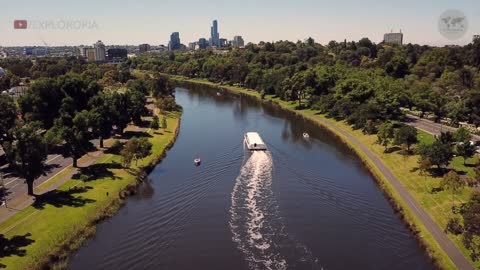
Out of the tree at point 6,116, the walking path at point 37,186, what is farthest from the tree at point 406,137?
the tree at point 6,116

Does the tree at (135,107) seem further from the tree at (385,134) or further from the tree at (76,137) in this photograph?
the tree at (385,134)

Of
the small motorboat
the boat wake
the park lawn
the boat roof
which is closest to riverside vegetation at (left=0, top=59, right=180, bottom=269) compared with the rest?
the park lawn

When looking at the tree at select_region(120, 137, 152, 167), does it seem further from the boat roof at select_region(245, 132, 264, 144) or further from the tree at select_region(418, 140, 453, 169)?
the tree at select_region(418, 140, 453, 169)

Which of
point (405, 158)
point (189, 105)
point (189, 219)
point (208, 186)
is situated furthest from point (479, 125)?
point (189, 105)

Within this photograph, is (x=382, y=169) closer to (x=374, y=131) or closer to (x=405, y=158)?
(x=405, y=158)

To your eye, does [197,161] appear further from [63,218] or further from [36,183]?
[63,218]
